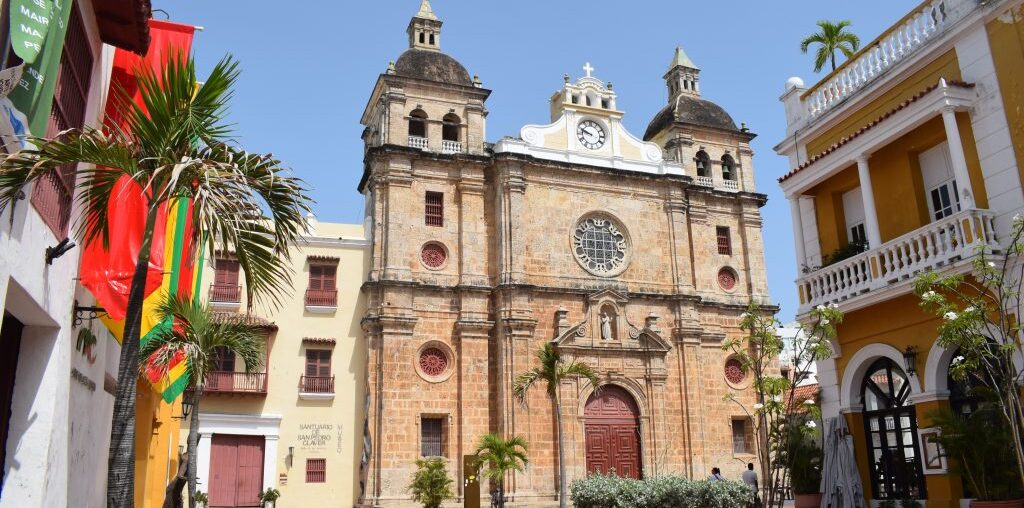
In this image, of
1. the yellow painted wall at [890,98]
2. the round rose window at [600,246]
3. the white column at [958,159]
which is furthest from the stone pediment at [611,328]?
the white column at [958,159]

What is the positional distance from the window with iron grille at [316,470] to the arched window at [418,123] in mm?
11499

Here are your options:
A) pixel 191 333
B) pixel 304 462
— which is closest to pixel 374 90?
pixel 304 462

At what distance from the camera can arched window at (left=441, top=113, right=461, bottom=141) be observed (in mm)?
28750

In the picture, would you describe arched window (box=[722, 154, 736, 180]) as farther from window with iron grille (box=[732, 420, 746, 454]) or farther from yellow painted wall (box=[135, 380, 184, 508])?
yellow painted wall (box=[135, 380, 184, 508])

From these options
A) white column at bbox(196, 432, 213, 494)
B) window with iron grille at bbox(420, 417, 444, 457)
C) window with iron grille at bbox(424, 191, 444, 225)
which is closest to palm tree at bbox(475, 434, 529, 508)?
window with iron grille at bbox(420, 417, 444, 457)

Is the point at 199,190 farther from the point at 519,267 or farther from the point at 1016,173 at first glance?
the point at 519,267

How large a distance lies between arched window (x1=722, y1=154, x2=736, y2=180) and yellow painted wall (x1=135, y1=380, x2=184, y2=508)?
71.9 ft

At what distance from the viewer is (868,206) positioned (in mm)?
13016

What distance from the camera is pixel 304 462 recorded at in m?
24.0

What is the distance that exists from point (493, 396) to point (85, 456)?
16.7m

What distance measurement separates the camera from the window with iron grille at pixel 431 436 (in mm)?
25234

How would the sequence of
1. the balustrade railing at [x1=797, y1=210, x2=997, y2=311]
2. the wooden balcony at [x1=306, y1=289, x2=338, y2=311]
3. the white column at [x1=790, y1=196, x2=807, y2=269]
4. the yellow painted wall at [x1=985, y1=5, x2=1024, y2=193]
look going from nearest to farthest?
the balustrade railing at [x1=797, y1=210, x2=997, y2=311], the yellow painted wall at [x1=985, y1=5, x2=1024, y2=193], the white column at [x1=790, y1=196, x2=807, y2=269], the wooden balcony at [x1=306, y1=289, x2=338, y2=311]

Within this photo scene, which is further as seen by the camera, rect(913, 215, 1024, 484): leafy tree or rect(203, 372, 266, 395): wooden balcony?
rect(203, 372, 266, 395): wooden balcony

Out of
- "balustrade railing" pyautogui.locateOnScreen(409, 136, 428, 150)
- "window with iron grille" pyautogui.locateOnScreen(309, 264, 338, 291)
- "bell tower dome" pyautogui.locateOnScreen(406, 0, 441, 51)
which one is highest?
"bell tower dome" pyautogui.locateOnScreen(406, 0, 441, 51)
